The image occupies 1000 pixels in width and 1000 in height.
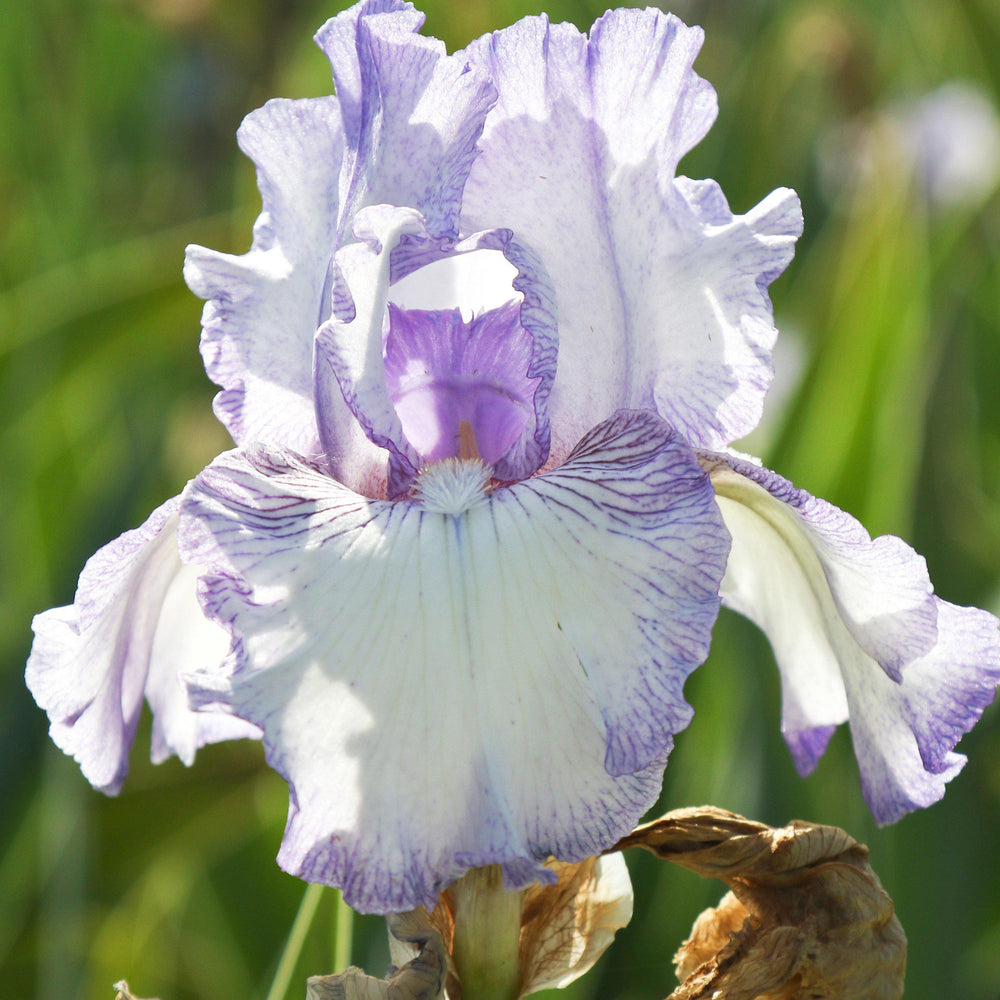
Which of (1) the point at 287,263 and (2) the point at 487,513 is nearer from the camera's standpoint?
(2) the point at 487,513

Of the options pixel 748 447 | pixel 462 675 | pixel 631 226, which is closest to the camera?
pixel 462 675

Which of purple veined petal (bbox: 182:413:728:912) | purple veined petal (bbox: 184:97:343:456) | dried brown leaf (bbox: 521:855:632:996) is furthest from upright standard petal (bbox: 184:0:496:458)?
dried brown leaf (bbox: 521:855:632:996)

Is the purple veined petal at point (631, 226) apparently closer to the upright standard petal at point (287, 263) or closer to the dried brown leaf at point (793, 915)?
the upright standard petal at point (287, 263)

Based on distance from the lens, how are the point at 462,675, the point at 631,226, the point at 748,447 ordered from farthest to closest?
the point at 748,447, the point at 631,226, the point at 462,675

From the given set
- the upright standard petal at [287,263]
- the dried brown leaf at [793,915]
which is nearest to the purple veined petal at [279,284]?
the upright standard petal at [287,263]

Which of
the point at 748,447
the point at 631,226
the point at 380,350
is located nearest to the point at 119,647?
the point at 380,350

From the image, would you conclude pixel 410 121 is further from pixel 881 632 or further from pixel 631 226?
pixel 881 632

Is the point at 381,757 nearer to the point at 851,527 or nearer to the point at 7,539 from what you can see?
the point at 851,527

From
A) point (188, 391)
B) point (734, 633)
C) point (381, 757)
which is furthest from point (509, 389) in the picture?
point (188, 391)
